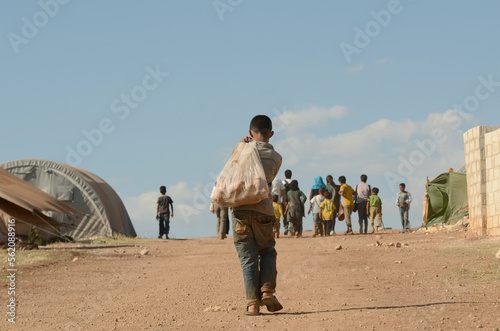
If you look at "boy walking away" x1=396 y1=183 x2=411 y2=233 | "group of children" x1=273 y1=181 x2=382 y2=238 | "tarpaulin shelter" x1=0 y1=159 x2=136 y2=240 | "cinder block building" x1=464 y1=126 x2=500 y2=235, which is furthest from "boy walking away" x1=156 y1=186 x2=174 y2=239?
"cinder block building" x1=464 y1=126 x2=500 y2=235

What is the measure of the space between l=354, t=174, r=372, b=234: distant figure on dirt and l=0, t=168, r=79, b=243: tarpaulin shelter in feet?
27.5

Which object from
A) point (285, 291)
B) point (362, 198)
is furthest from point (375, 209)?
point (285, 291)

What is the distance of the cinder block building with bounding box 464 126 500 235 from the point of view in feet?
54.8

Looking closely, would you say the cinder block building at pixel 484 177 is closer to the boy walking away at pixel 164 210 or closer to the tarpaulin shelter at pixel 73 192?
the boy walking away at pixel 164 210

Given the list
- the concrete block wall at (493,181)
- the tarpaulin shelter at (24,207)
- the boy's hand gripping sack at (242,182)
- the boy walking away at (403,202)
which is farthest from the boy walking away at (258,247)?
the boy walking away at (403,202)

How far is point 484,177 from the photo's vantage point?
57.1ft

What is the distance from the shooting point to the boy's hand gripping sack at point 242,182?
6719 mm

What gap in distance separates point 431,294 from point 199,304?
8.02 feet

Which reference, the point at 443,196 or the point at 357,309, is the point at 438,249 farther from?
the point at 443,196

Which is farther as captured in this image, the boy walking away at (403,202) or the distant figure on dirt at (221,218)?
the boy walking away at (403,202)

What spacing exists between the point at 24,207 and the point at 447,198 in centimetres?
1344

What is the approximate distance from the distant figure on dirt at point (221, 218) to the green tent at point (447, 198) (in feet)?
23.8

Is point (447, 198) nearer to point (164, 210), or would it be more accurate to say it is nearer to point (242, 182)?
point (164, 210)

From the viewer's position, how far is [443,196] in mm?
24188
